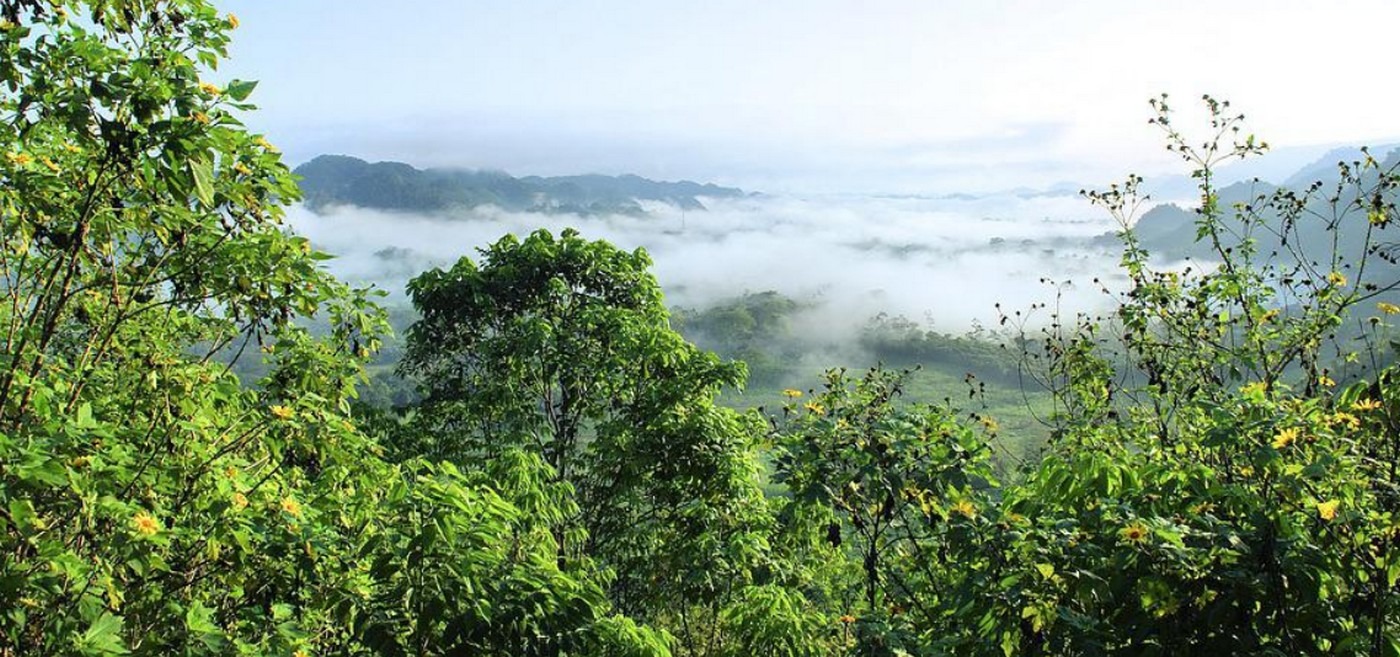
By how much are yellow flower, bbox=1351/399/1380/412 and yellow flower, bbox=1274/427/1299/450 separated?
0.63m

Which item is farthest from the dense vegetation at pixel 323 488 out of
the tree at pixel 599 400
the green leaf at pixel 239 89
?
the tree at pixel 599 400

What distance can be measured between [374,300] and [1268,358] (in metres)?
8.72

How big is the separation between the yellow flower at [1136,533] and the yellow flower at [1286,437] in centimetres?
101

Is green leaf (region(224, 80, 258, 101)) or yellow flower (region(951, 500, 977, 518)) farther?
yellow flower (region(951, 500, 977, 518))

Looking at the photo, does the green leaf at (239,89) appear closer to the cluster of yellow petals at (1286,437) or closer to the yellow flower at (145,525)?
the yellow flower at (145,525)

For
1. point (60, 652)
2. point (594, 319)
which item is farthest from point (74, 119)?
point (594, 319)

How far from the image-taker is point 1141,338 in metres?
9.06

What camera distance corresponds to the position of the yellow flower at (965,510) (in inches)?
185

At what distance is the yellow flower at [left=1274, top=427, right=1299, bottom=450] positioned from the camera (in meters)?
4.25

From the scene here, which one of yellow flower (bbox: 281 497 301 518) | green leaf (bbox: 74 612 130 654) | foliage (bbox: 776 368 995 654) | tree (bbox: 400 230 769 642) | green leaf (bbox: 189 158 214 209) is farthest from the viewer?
tree (bbox: 400 230 769 642)

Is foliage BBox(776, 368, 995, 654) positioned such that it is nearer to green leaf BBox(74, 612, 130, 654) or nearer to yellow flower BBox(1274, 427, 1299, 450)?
yellow flower BBox(1274, 427, 1299, 450)

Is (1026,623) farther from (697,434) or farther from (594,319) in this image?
(594,319)

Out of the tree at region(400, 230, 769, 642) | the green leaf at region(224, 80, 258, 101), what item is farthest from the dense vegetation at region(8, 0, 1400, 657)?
the tree at region(400, 230, 769, 642)

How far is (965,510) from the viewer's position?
4.68m
